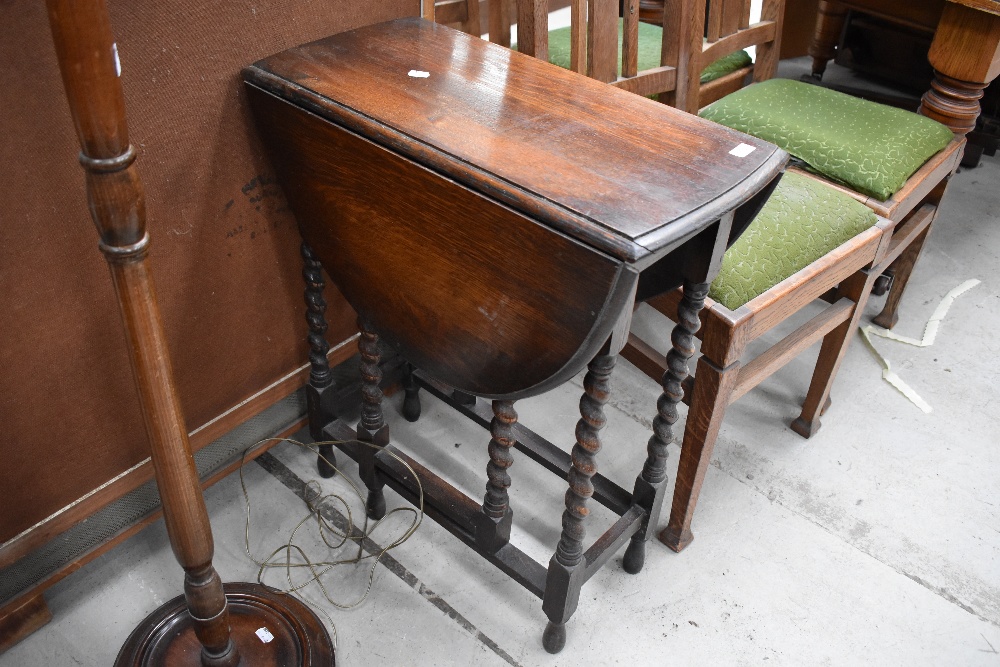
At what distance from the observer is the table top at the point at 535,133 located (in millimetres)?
1042

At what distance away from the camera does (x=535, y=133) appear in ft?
3.92

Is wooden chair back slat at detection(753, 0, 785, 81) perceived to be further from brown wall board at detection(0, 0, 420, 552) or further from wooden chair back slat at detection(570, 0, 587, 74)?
brown wall board at detection(0, 0, 420, 552)

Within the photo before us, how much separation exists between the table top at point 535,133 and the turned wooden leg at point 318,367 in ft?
1.10

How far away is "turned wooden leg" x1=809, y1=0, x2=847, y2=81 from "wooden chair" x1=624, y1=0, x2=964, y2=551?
4.10ft

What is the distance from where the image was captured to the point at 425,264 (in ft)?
4.04

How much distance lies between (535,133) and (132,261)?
0.55 m

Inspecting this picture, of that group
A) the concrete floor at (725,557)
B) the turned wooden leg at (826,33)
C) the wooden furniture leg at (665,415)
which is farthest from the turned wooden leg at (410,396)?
the turned wooden leg at (826,33)

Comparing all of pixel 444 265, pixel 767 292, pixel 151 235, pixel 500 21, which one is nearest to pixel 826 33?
pixel 500 21

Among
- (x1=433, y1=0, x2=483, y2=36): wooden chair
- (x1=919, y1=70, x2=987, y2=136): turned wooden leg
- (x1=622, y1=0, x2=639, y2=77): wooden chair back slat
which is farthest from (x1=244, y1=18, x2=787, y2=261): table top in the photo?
(x1=919, y1=70, x2=987, y2=136): turned wooden leg

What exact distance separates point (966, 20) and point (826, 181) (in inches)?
16.6

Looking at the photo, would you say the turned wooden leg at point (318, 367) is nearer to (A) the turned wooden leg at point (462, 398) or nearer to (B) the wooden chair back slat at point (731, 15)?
(A) the turned wooden leg at point (462, 398)

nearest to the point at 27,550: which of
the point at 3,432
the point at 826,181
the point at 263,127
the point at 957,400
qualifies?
the point at 3,432

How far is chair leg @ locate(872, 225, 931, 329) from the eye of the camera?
2.18m

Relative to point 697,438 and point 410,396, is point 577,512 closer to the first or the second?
point 697,438
